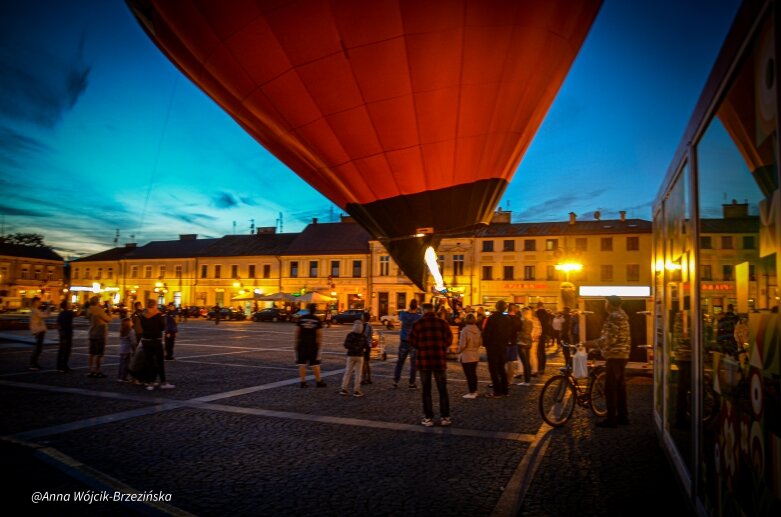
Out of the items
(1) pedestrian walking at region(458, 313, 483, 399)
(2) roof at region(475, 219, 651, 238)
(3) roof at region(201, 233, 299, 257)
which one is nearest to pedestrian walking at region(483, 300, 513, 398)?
(1) pedestrian walking at region(458, 313, 483, 399)

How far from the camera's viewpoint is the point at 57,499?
13.5ft

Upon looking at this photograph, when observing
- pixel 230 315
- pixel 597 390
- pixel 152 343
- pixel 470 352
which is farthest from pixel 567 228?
pixel 152 343

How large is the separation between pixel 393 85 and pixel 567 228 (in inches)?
1609

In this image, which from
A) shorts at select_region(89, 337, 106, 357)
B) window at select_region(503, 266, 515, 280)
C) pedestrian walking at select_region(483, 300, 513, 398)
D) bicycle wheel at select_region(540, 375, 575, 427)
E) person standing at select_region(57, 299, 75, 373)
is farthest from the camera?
window at select_region(503, 266, 515, 280)

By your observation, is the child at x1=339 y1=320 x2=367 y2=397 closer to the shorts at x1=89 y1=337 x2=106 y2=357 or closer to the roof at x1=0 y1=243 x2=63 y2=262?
the shorts at x1=89 y1=337 x2=106 y2=357

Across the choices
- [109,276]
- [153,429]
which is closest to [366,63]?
[153,429]

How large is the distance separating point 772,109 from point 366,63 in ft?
28.8

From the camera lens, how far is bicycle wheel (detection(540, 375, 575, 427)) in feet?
22.9

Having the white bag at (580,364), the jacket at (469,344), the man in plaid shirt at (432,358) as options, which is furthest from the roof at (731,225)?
the jacket at (469,344)

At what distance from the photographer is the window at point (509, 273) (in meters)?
47.9

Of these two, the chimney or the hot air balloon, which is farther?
the hot air balloon

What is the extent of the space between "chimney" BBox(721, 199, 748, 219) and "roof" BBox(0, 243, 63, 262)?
92.6 metres

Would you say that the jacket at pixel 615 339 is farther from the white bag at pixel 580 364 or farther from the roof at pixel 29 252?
the roof at pixel 29 252

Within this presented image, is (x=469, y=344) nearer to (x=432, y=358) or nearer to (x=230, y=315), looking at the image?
(x=432, y=358)
